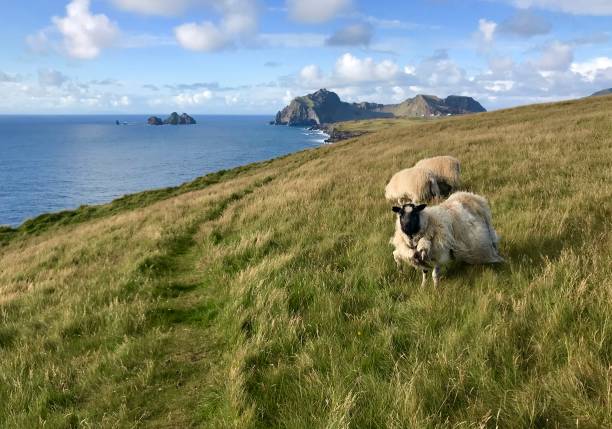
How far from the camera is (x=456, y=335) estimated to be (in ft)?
13.8

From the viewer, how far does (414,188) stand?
1188 centimetres

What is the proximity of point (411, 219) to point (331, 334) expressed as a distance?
203 cm

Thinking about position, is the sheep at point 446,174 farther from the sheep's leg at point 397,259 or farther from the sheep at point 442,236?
the sheep's leg at point 397,259

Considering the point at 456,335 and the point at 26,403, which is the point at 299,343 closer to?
the point at 456,335

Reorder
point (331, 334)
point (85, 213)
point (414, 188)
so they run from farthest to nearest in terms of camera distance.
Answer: point (85, 213) → point (414, 188) → point (331, 334)

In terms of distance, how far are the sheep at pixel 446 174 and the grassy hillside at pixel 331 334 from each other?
2273mm

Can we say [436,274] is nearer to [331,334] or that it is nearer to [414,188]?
[331,334]

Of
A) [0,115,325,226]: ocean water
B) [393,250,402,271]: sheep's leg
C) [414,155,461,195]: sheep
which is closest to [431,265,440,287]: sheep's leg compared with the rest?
[393,250,402,271]: sheep's leg

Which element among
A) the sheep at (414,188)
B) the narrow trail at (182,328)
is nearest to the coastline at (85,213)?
the narrow trail at (182,328)

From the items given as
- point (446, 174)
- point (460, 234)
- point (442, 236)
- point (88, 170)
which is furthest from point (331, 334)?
point (88, 170)

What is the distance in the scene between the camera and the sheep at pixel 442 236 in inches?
224

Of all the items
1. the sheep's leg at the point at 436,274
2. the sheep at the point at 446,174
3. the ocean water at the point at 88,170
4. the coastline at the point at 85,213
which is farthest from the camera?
the ocean water at the point at 88,170

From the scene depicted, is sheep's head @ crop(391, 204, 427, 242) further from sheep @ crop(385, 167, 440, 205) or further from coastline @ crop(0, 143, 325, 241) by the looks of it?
coastline @ crop(0, 143, 325, 241)

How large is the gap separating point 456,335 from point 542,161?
1227cm
